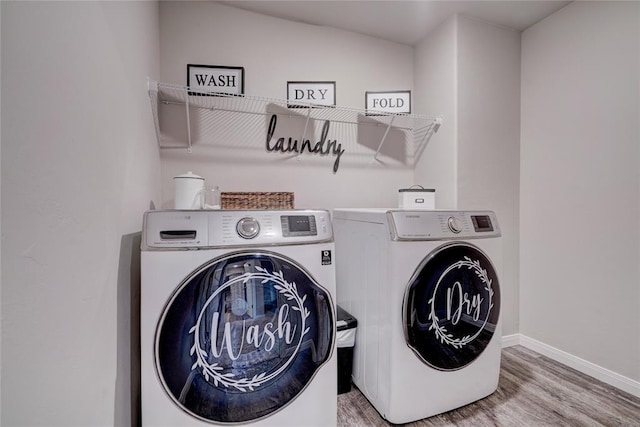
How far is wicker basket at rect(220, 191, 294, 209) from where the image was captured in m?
1.50

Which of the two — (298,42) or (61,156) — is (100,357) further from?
(298,42)

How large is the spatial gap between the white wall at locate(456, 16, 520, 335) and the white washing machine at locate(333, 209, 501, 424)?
2.08 feet

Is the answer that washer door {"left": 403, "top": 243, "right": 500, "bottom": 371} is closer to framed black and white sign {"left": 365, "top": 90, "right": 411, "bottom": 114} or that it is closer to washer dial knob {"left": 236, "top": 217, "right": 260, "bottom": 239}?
washer dial knob {"left": 236, "top": 217, "right": 260, "bottom": 239}

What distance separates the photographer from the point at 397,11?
6.40 ft

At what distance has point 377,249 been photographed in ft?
4.52

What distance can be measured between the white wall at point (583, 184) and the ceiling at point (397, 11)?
18cm

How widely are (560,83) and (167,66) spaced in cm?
248

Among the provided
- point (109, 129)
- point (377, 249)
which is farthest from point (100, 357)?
point (377, 249)

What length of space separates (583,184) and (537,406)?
4.22ft

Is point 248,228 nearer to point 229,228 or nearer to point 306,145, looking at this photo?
point 229,228

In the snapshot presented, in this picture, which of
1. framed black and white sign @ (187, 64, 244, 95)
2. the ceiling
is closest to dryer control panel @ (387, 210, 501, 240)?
framed black and white sign @ (187, 64, 244, 95)

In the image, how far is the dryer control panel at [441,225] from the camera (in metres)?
1.28

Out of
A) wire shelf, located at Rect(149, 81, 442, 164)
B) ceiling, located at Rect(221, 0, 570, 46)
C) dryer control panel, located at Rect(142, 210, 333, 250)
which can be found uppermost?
ceiling, located at Rect(221, 0, 570, 46)

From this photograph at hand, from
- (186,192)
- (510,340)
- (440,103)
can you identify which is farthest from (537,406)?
(186,192)
